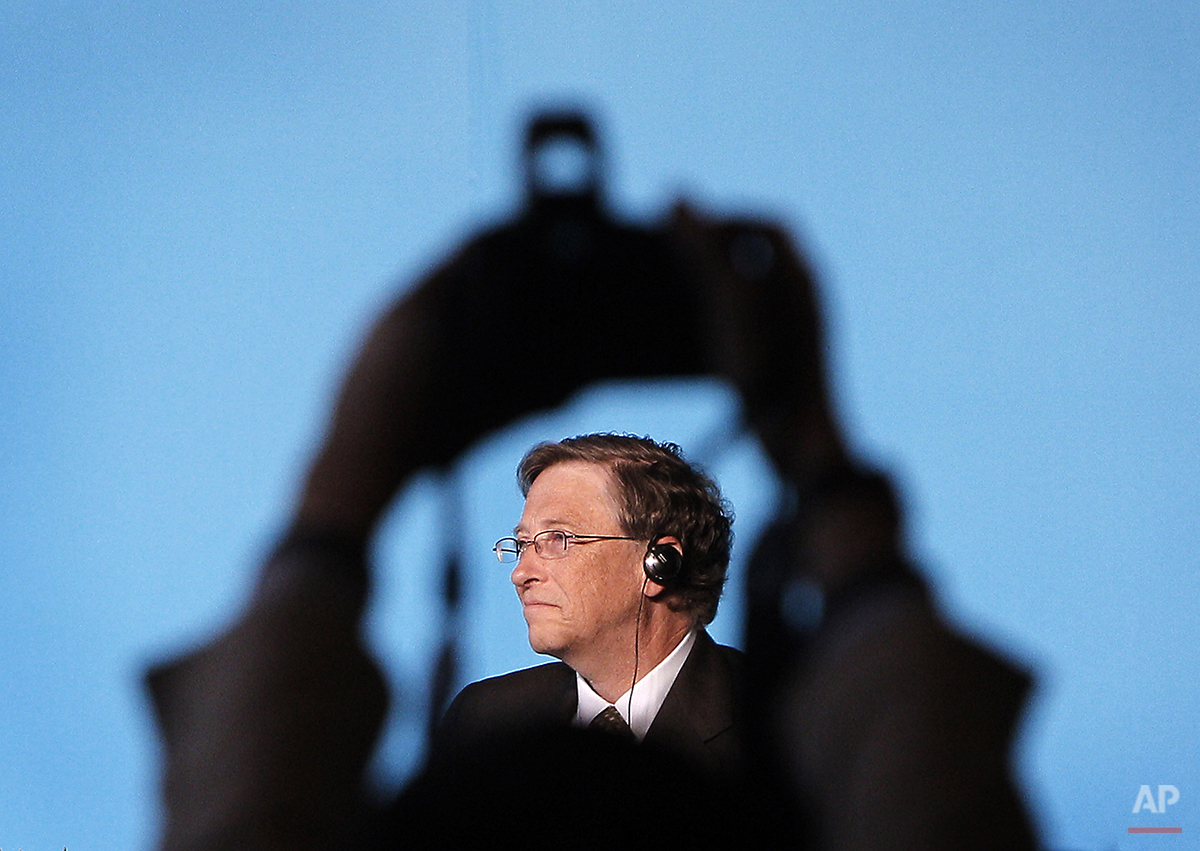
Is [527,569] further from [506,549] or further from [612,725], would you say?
[612,725]

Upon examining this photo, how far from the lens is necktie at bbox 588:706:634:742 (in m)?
1.57

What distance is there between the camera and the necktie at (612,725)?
1.57 metres

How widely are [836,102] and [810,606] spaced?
773 millimetres

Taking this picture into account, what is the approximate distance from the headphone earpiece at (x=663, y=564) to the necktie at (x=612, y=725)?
19cm

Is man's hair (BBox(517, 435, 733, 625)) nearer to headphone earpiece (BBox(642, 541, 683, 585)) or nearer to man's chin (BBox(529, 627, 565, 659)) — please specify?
headphone earpiece (BBox(642, 541, 683, 585))

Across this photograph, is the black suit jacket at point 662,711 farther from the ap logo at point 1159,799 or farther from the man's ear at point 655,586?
the ap logo at point 1159,799

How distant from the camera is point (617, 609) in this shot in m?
1.61

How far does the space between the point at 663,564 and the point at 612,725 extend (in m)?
0.23

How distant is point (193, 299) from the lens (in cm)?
176

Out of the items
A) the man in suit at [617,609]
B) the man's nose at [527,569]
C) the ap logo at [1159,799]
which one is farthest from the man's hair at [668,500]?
the ap logo at [1159,799]

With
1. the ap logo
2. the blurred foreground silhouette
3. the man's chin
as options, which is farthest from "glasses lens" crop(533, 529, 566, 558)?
the ap logo

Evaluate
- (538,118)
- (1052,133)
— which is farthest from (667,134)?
(1052,133)

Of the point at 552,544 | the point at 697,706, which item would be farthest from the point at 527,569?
the point at 697,706

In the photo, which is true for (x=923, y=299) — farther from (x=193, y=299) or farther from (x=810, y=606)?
(x=193, y=299)
